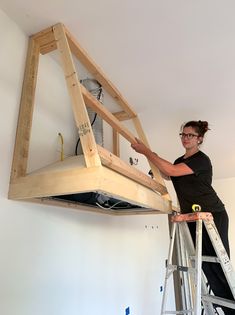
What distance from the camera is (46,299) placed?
1.50m

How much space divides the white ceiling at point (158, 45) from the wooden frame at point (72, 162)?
13cm

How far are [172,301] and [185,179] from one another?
10.1 ft

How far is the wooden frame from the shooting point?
1.21m

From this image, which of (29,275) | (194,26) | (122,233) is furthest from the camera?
(122,233)

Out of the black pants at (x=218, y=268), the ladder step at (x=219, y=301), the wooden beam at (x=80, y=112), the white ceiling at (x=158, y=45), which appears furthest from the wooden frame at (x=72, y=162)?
the ladder step at (x=219, y=301)

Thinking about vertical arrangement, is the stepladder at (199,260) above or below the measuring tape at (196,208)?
below

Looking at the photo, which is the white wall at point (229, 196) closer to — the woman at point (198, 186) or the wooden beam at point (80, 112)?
the woman at point (198, 186)

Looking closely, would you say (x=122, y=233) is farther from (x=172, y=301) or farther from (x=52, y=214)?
(x=172, y=301)

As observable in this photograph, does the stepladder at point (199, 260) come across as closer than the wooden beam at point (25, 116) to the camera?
No

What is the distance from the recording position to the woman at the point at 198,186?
6.20 ft

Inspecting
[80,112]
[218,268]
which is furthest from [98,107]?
[218,268]

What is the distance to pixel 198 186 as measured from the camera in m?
2.04

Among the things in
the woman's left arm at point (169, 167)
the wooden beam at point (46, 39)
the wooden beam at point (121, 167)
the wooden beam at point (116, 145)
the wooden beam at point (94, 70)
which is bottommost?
the wooden beam at point (121, 167)

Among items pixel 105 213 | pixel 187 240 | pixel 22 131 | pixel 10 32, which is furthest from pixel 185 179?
pixel 10 32
